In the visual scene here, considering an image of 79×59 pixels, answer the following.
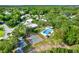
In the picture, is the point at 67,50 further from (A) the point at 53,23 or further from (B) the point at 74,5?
(B) the point at 74,5

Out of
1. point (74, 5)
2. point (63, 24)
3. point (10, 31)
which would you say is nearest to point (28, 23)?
point (10, 31)

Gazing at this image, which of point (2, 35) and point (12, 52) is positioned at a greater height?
point (2, 35)

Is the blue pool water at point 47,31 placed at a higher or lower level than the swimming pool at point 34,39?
higher

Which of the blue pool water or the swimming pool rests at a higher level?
the blue pool water

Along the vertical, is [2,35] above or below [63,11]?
below

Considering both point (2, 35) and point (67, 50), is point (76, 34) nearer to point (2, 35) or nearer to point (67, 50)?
point (67, 50)
